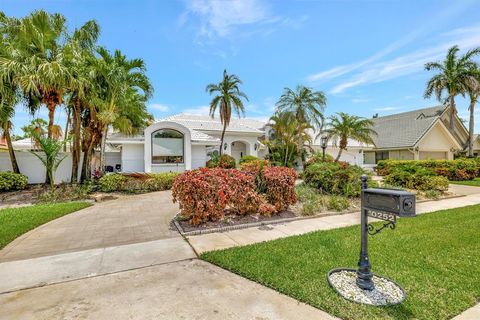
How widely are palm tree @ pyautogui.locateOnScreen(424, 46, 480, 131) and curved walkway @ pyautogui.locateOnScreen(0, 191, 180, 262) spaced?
31228 mm

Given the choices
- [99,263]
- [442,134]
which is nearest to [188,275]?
[99,263]

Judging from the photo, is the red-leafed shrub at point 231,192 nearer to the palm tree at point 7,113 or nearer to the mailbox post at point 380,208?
the mailbox post at point 380,208

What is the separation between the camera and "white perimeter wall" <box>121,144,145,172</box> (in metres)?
17.3

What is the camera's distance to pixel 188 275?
3.95 meters

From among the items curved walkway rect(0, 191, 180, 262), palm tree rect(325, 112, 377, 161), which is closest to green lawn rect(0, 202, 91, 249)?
curved walkway rect(0, 191, 180, 262)

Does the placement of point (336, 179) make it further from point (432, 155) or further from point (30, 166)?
point (432, 155)

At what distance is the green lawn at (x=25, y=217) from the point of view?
20.0 ft

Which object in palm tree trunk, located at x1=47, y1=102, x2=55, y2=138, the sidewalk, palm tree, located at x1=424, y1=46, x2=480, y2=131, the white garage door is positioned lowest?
the sidewalk

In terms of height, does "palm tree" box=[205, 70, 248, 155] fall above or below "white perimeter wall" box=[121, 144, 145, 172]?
above

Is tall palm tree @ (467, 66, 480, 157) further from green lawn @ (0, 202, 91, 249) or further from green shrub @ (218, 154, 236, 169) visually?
green lawn @ (0, 202, 91, 249)

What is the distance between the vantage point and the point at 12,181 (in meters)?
12.4

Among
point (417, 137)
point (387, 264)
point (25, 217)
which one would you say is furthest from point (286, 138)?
point (25, 217)

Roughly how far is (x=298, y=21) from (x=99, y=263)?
984cm

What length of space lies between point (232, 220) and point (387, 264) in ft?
13.5
